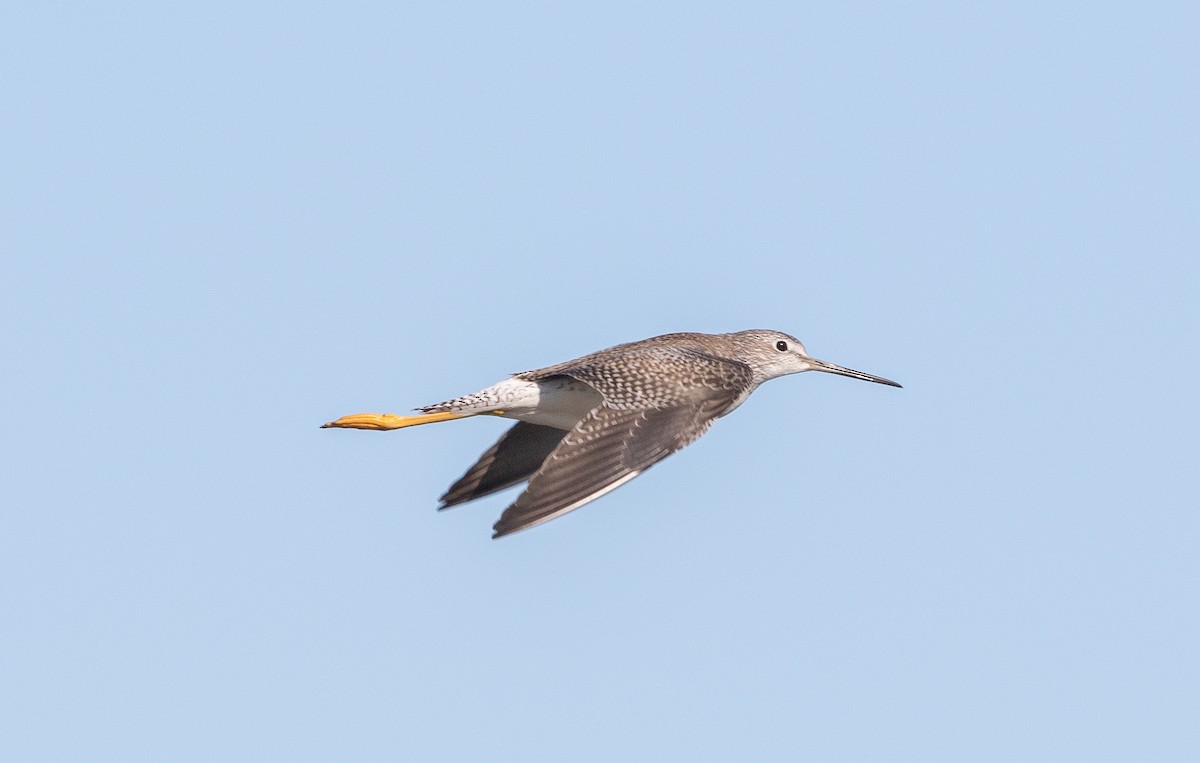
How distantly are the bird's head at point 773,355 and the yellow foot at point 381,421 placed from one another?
3.81 m

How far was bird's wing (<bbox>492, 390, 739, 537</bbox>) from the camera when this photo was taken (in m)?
14.8

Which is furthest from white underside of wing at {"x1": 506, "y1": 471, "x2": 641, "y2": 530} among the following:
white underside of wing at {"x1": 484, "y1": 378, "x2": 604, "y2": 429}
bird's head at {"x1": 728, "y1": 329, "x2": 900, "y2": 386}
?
bird's head at {"x1": 728, "y1": 329, "x2": 900, "y2": 386}

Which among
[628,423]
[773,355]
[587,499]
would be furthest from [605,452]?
[773,355]

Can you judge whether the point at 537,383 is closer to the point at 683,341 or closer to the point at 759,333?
the point at 683,341

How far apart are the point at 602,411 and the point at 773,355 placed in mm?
4692

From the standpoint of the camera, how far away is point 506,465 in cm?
1908

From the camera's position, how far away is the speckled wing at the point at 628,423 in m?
15.0

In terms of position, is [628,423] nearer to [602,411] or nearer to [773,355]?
[602,411]

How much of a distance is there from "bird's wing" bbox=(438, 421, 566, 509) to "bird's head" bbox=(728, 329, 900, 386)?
2588 mm

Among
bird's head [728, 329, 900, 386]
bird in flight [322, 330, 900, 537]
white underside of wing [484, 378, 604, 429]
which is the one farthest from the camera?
bird's head [728, 329, 900, 386]

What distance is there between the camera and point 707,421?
16641mm

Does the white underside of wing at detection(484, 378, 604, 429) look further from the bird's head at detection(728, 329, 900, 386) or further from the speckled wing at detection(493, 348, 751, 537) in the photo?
the bird's head at detection(728, 329, 900, 386)

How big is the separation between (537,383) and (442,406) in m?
1.17

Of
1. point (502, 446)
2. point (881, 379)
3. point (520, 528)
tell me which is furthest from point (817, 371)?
point (520, 528)
